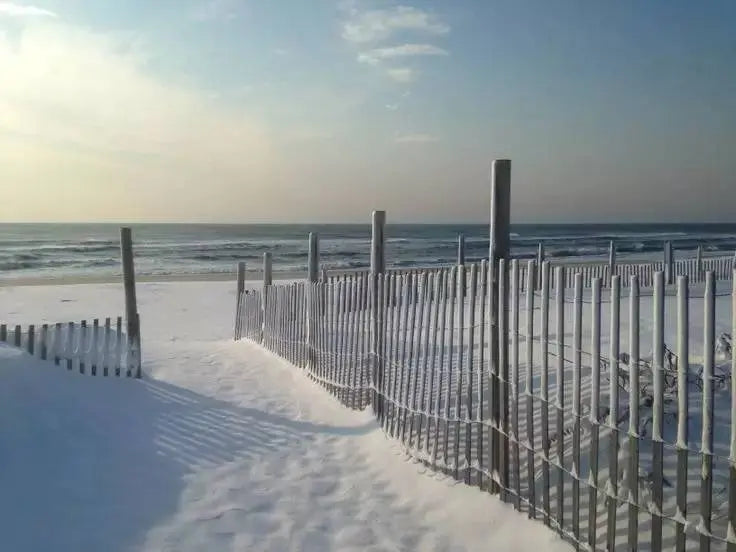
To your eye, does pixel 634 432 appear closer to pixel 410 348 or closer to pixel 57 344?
pixel 410 348

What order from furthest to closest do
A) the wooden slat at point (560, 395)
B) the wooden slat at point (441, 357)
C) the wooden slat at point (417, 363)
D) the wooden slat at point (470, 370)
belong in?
the wooden slat at point (417, 363) → the wooden slat at point (441, 357) → the wooden slat at point (470, 370) → the wooden slat at point (560, 395)

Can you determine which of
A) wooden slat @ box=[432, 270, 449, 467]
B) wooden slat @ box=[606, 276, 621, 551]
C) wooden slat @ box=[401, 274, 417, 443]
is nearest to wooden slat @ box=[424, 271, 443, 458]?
wooden slat @ box=[432, 270, 449, 467]

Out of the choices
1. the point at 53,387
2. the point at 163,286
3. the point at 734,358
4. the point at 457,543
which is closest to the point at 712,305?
the point at 734,358

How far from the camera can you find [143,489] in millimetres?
4566

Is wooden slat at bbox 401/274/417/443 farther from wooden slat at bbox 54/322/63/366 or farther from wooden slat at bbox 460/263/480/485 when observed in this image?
wooden slat at bbox 54/322/63/366

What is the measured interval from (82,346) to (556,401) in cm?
582

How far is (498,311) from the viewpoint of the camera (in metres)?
4.28

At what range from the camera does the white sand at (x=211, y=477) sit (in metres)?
3.87

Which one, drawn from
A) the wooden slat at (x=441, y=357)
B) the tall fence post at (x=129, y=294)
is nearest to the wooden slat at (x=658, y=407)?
the wooden slat at (x=441, y=357)

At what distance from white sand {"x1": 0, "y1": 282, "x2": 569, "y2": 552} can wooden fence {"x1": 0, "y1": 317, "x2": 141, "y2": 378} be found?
38 cm

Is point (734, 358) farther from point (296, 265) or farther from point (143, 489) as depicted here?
point (296, 265)

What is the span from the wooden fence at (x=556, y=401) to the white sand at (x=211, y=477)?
0.30 m

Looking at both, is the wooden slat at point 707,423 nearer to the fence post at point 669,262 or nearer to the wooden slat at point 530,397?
the wooden slat at point 530,397

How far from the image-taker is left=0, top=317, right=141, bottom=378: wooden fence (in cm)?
687
